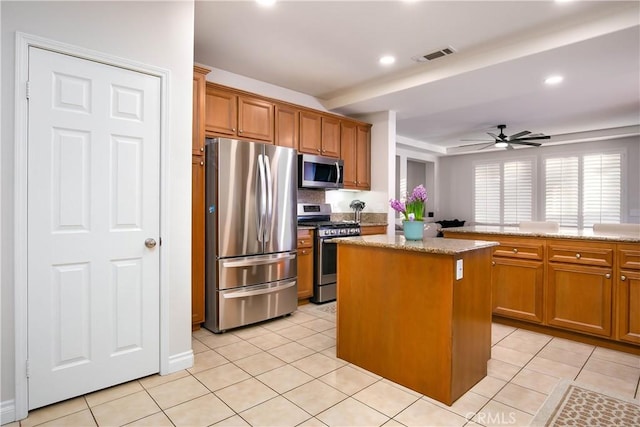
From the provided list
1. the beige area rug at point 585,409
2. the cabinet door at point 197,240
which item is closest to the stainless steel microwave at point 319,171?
the cabinet door at point 197,240

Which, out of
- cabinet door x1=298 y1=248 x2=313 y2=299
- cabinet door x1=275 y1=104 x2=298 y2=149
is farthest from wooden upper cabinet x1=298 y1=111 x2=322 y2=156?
cabinet door x1=298 y1=248 x2=313 y2=299

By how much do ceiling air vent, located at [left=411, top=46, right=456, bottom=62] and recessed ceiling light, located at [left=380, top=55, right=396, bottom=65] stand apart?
0.21 m

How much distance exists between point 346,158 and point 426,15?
2.40 meters

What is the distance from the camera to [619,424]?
1.91 meters

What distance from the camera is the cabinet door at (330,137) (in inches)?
189

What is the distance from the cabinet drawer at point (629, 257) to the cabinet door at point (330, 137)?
3205 millimetres

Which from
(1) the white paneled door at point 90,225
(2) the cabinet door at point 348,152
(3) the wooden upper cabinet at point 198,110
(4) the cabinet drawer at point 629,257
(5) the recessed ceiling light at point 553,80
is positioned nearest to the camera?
(1) the white paneled door at point 90,225

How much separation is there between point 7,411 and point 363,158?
14.8ft

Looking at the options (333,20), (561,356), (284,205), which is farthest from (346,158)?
(561,356)

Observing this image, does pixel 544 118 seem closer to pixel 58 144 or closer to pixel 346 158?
pixel 346 158

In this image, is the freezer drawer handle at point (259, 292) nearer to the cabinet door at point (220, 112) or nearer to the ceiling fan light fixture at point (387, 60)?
the cabinet door at point (220, 112)

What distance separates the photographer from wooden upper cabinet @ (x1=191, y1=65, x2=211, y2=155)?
3201 mm

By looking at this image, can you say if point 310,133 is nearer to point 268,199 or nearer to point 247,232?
point 268,199

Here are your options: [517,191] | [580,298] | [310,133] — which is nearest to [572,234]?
[580,298]
